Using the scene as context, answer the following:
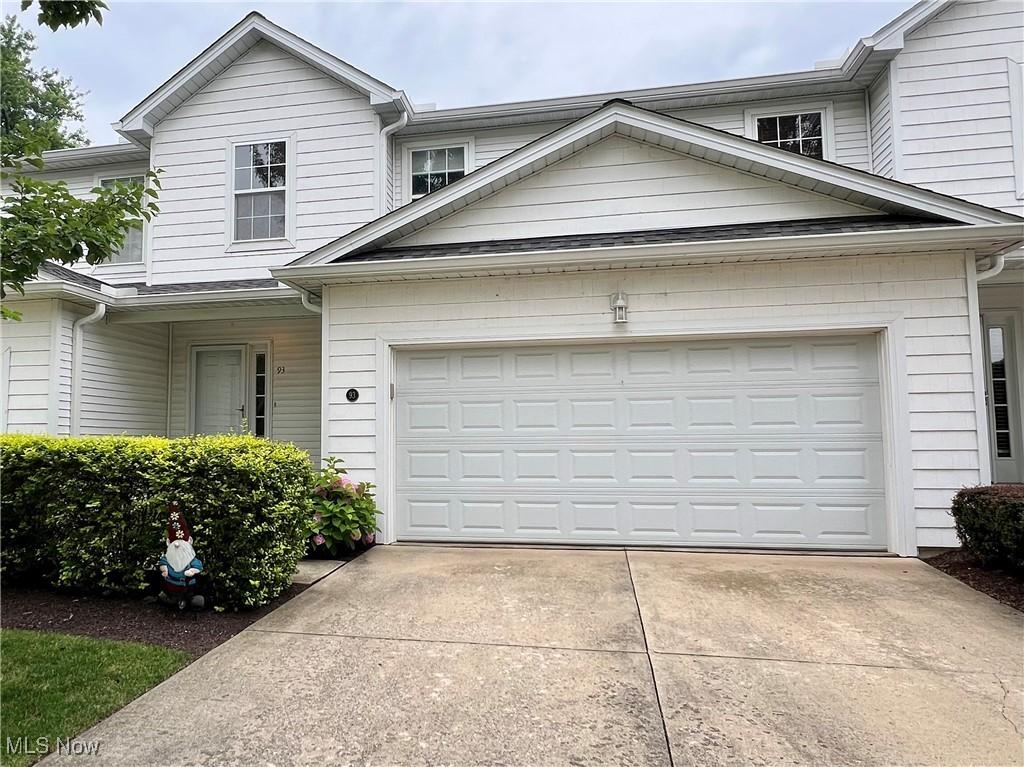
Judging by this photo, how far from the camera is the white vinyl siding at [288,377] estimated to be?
9.13 meters

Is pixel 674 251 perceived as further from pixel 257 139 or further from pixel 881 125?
pixel 257 139

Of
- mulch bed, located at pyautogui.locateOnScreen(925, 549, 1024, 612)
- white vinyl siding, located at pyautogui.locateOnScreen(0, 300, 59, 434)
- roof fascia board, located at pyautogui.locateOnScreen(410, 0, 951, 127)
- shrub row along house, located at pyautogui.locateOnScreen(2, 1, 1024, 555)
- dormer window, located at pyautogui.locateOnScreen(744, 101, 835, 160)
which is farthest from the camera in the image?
dormer window, located at pyautogui.locateOnScreen(744, 101, 835, 160)

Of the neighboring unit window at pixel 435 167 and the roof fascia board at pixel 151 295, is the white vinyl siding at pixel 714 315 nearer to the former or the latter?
the roof fascia board at pixel 151 295

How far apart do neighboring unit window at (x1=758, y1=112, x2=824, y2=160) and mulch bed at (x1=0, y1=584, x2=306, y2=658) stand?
9072mm

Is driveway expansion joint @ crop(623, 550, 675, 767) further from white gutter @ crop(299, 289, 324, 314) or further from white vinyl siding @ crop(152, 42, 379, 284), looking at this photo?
white vinyl siding @ crop(152, 42, 379, 284)

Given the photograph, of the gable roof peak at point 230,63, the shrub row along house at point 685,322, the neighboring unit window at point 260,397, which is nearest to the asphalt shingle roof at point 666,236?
the shrub row along house at point 685,322

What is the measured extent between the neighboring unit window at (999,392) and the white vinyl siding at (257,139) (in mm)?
9271

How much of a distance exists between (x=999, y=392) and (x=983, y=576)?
4599mm

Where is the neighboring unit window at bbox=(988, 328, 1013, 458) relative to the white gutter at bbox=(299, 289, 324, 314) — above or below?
below

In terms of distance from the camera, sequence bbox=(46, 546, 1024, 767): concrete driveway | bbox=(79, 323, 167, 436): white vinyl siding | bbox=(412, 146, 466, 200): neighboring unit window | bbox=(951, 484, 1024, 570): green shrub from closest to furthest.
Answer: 1. bbox=(46, 546, 1024, 767): concrete driveway
2. bbox=(951, 484, 1024, 570): green shrub
3. bbox=(79, 323, 167, 436): white vinyl siding
4. bbox=(412, 146, 466, 200): neighboring unit window

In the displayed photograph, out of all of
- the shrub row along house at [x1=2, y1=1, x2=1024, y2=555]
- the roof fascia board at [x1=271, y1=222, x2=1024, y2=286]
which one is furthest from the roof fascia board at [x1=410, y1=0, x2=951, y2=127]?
the roof fascia board at [x1=271, y1=222, x2=1024, y2=286]

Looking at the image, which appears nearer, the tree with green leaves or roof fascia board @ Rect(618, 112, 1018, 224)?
the tree with green leaves

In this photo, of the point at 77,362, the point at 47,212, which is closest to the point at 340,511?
the point at 47,212

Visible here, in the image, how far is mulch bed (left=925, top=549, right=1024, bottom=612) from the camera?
422 centimetres
